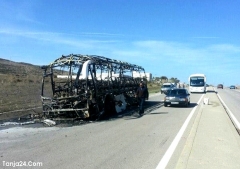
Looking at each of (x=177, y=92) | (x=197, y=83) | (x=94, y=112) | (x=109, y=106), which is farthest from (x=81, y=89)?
(x=197, y=83)

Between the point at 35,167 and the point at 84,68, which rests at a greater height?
the point at 84,68

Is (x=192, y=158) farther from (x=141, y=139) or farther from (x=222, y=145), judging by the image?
(x=141, y=139)

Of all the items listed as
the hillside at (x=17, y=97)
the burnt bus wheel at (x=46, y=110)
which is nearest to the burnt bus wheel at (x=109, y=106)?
the burnt bus wheel at (x=46, y=110)

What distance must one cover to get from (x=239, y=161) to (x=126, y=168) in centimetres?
273

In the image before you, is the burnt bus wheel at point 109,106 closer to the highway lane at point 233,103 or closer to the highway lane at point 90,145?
the highway lane at point 90,145

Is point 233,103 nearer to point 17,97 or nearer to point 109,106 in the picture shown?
point 109,106

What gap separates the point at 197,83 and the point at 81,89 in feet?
131

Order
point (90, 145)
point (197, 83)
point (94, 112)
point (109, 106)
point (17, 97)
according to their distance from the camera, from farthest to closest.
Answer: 1. point (197, 83)
2. point (17, 97)
3. point (109, 106)
4. point (94, 112)
5. point (90, 145)

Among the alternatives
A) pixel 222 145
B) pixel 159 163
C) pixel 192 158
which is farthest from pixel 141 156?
A: pixel 222 145

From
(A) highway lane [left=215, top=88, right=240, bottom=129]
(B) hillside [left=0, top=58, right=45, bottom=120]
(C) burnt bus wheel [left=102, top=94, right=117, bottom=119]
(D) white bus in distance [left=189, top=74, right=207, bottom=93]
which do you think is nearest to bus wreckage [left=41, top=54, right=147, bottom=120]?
(C) burnt bus wheel [left=102, top=94, right=117, bottom=119]

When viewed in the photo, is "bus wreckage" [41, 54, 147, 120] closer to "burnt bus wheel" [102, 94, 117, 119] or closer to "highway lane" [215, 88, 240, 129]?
"burnt bus wheel" [102, 94, 117, 119]

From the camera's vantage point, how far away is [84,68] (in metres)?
14.8

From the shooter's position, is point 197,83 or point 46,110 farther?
point 197,83

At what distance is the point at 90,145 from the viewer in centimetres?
891
